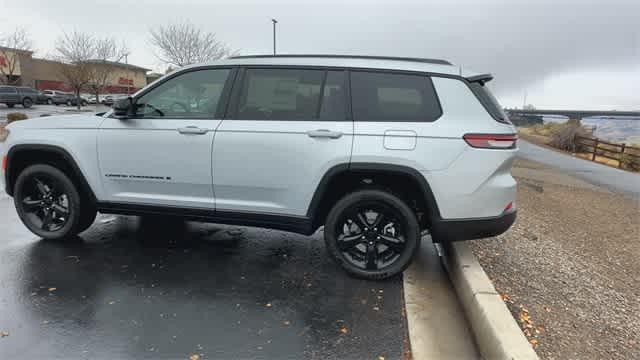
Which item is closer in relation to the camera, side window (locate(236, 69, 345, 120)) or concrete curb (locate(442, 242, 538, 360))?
concrete curb (locate(442, 242, 538, 360))

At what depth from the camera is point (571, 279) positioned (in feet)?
12.1

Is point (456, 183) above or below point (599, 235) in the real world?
above

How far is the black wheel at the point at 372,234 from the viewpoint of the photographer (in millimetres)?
3562

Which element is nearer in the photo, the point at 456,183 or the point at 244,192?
the point at 456,183

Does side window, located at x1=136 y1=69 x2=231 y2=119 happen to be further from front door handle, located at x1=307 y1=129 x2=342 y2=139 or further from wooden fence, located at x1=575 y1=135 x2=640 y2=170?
wooden fence, located at x1=575 y1=135 x2=640 y2=170

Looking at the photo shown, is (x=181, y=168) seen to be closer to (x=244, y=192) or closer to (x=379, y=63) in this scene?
(x=244, y=192)

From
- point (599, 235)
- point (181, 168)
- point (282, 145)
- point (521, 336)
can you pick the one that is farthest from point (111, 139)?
point (599, 235)

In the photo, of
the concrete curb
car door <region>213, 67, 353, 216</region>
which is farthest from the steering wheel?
the concrete curb

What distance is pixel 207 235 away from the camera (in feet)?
15.8

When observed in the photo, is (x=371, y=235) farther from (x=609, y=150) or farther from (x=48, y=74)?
(x=48, y=74)

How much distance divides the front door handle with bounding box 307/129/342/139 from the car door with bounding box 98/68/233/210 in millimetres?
920

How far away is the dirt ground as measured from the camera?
8.91ft

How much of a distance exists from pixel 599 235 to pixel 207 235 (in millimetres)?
4989

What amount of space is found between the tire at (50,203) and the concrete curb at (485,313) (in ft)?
12.3
